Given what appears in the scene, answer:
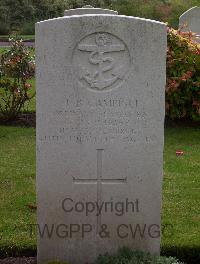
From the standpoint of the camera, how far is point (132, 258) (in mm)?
4453

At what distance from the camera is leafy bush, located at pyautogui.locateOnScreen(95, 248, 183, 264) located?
14.6ft

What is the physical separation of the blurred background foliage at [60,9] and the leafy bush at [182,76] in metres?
20.8

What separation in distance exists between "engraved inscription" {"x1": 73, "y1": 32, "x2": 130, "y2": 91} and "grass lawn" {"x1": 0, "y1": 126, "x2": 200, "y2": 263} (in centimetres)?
155

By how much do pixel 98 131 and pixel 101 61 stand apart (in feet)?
1.73

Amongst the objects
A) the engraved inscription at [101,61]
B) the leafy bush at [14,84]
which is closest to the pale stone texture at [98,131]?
the engraved inscription at [101,61]

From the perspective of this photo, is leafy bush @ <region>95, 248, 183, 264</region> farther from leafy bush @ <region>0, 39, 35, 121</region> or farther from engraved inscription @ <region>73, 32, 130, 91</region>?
leafy bush @ <region>0, 39, 35, 121</region>

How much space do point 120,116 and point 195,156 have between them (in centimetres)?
376

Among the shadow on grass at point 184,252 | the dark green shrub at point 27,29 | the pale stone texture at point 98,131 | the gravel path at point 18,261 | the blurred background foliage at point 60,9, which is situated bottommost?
the gravel path at point 18,261

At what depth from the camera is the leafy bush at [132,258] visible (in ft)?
14.6

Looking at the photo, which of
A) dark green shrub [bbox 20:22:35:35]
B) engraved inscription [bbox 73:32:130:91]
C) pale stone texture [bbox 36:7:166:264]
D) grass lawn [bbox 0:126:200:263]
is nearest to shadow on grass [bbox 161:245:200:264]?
grass lawn [bbox 0:126:200:263]

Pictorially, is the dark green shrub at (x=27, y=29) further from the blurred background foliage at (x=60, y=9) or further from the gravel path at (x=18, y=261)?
the gravel path at (x=18, y=261)

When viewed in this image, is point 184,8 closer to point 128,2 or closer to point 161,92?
point 128,2

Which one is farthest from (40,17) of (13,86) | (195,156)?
(195,156)

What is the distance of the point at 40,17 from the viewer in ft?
106
